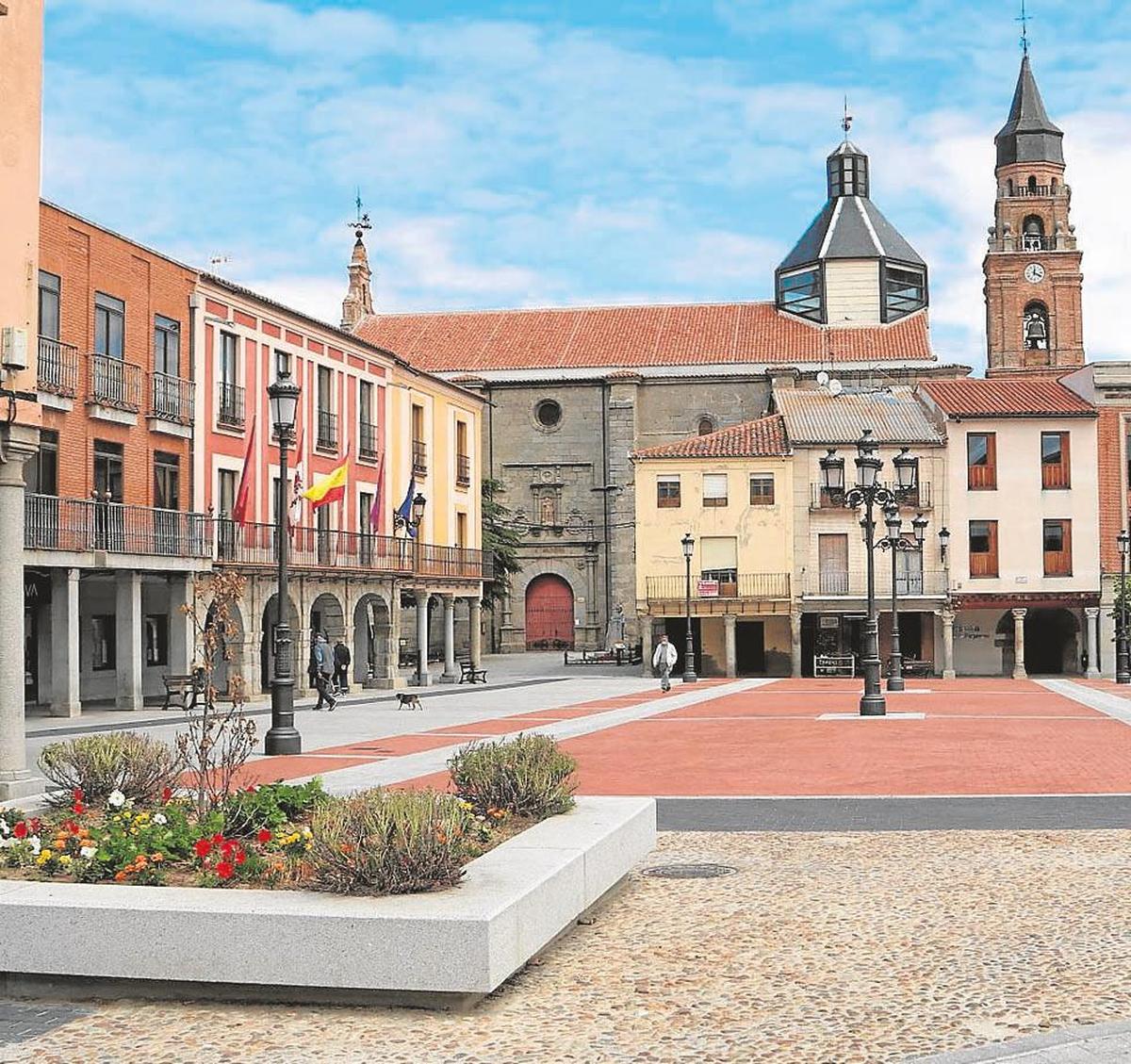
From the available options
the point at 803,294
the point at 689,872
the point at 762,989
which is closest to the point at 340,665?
the point at 689,872

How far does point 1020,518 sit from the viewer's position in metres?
52.4

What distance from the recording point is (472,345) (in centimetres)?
7556

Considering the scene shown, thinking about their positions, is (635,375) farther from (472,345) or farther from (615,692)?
(615,692)

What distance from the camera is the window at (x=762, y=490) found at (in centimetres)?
5278

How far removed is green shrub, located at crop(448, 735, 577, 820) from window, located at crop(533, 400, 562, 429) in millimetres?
62668

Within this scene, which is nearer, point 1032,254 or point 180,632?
point 180,632

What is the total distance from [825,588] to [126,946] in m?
46.7

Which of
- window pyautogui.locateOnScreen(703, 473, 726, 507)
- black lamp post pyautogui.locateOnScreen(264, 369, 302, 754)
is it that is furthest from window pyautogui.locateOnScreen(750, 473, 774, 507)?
black lamp post pyautogui.locateOnScreen(264, 369, 302, 754)

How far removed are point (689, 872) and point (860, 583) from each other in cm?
4315

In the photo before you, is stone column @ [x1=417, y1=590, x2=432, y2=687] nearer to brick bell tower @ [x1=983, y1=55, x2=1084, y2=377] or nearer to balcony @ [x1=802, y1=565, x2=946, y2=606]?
balcony @ [x1=802, y1=565, x2=946, y2=606]

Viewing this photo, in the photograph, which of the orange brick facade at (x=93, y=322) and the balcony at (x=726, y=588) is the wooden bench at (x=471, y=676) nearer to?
the balcony at (x=726, y=588)

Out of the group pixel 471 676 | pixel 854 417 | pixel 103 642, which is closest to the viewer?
pixel 103 642

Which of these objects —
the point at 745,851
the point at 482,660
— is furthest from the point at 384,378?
the point at 745,851

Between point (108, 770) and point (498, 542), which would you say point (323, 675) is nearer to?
point (108, 770)
